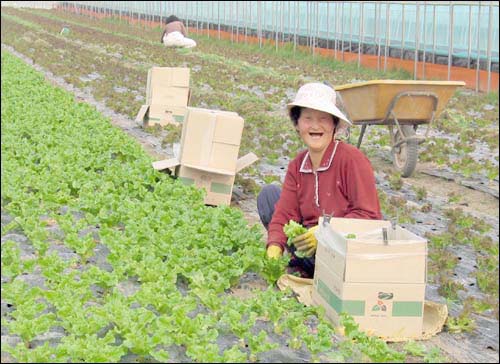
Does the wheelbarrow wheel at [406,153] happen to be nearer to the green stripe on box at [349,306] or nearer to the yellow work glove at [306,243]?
the yellow work glove at [306,243]

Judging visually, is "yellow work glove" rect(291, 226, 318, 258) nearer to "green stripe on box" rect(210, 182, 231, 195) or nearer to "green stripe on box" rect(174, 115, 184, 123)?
"green stripe on box" rect(210, 182, 231, 195)

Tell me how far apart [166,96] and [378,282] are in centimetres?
687

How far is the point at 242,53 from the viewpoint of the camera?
25453mm

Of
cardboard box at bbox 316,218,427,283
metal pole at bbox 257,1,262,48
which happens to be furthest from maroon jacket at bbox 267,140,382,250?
metal pole at bbox 257,1,262,48

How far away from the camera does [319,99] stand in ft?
15.0

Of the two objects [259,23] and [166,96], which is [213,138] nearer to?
[166,96]

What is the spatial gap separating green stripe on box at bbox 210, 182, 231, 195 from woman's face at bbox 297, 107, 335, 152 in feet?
7.13

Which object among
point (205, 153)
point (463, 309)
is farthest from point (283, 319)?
point (205, 153)

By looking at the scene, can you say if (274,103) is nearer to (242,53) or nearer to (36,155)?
(36,155)

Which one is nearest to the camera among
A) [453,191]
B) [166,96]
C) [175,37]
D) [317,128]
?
[317,128]

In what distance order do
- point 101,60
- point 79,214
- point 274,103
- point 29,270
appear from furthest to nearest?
point 101,60, point 274,103, point 79,214, point 29,270

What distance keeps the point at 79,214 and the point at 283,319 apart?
2.64 metres

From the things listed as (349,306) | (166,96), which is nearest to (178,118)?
(166,96)

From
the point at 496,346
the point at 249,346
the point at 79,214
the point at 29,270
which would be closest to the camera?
the point at 249,346
